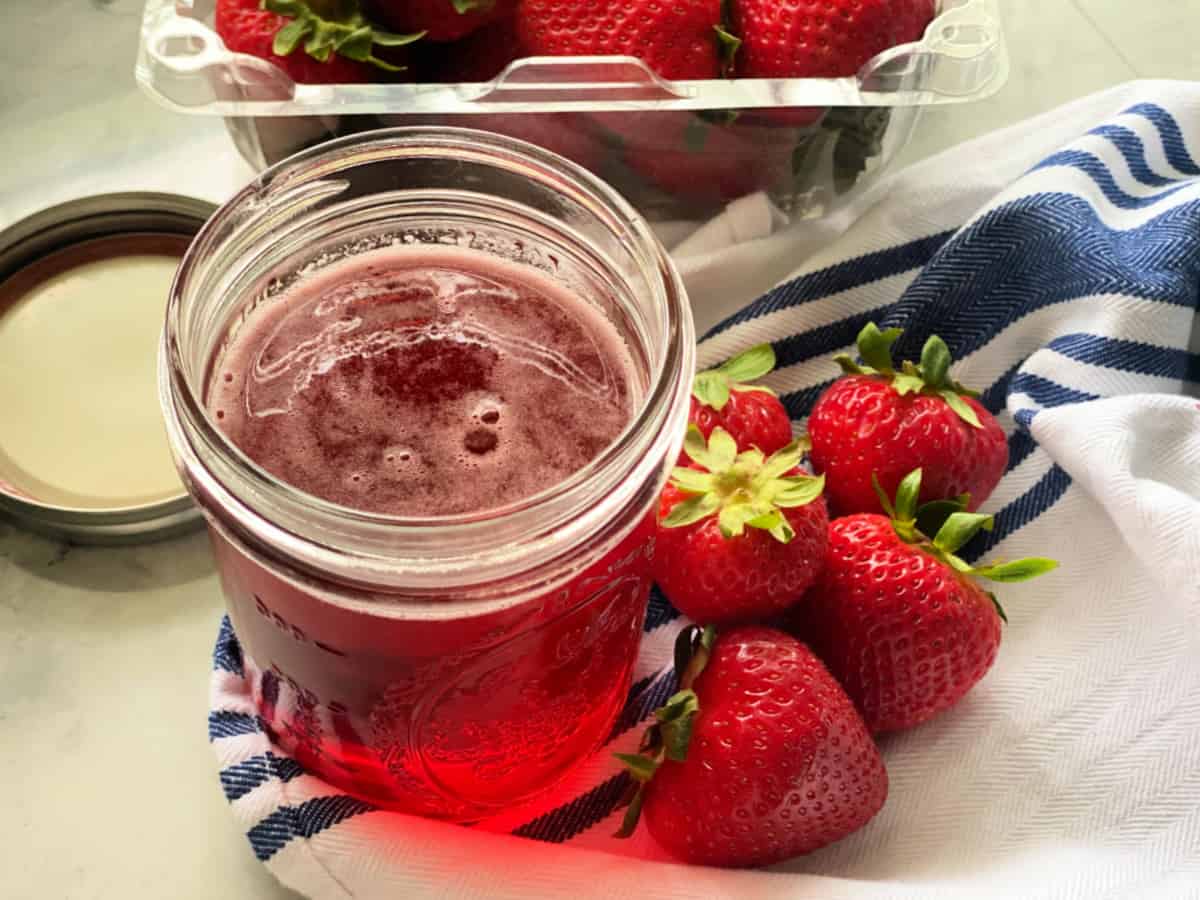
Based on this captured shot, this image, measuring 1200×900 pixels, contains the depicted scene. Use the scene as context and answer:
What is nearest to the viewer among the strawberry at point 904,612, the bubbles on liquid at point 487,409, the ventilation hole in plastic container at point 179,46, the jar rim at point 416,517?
the jar rim at point 416,517

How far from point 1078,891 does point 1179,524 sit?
8.6 inches

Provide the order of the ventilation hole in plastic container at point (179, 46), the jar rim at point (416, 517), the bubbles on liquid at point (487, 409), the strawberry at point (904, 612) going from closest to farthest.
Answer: the jar rim at point (416, 517)
the bubbles on liquid at point (487, 409)
the strawberry at point (904, 612)
the ventilation hole in plastic container at point (179, 46)

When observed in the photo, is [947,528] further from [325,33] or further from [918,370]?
[325,33]

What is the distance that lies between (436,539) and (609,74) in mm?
437

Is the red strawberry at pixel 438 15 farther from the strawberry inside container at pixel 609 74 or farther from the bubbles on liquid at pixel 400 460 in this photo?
the bubbles on liquid at pixel 400 460

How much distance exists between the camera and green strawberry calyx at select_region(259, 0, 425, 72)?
0.94 m

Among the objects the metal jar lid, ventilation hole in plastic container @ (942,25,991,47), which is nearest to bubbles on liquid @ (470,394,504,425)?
the metal jar lid

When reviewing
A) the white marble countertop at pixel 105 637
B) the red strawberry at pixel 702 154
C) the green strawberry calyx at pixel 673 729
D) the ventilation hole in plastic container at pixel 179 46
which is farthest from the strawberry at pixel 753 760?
the ventilation hole in plastic container at pixel 179 46

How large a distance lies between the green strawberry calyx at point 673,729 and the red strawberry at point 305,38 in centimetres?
44

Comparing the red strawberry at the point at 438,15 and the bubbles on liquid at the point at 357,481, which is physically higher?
the red strawberry at the point at 438,15

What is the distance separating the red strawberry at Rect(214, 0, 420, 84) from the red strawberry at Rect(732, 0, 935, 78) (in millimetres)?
233

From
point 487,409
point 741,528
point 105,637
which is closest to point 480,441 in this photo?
point 487,409

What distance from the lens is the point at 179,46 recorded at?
3.01ft

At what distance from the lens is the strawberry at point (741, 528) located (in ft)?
2.57
